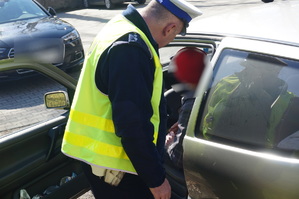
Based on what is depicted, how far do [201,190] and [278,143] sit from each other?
0.48 metres

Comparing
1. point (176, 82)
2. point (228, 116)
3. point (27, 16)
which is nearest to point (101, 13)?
point (27, 16)

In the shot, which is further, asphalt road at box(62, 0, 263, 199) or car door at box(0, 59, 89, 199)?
asphalt road at box(62, 0, 263, 199)

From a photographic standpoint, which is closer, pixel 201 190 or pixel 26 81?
pixel 201 190

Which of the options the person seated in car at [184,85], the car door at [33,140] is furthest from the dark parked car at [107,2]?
the car door at [33,140]

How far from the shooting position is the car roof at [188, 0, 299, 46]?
184 cm

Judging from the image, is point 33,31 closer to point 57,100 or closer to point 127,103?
point 57,100

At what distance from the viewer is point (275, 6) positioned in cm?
255

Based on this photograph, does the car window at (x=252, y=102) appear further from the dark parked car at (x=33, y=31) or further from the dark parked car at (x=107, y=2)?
the dark parked car at (x=107, y=2)

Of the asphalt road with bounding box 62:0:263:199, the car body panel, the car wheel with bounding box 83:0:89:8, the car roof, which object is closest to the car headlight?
the asphalt road with bounding box 62:0:263:199

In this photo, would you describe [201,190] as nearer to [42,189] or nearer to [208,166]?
[208,166]

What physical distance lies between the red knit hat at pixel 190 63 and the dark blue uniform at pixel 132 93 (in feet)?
3.19

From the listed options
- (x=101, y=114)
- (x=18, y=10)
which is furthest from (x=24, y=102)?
(x=18, y=10)

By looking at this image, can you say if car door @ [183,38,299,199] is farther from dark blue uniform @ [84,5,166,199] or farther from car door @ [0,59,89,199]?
car door @ [0,59,89,199]

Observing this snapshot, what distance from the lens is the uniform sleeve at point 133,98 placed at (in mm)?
1425
